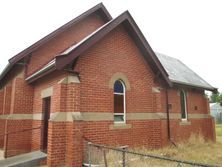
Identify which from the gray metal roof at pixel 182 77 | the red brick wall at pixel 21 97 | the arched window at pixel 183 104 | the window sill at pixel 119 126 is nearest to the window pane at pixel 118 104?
the window sill at pixel 119 126

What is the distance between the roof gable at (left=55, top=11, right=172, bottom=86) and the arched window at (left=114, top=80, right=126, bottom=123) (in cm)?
217

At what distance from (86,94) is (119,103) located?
6.07 feet

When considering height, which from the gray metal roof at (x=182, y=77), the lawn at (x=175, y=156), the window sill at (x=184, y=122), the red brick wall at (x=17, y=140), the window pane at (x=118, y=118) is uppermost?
the gray metal roof at (x=182, y=77)

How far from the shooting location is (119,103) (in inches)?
374

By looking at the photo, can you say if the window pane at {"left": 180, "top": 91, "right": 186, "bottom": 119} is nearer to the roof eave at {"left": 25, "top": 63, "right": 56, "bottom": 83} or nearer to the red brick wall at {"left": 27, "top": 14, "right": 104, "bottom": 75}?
Result: the red brick wall at {"left": 27, "top": 14, "right": 104, "bottom": 75}

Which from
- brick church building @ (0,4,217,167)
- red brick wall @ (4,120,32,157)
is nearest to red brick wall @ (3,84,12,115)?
brick church building @ (0,4,217,167)

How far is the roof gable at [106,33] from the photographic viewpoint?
24.6ft

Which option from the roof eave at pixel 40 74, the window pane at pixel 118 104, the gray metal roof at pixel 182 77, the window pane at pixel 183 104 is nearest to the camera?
the roof eave at pixel 40 74

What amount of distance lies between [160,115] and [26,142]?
646cm

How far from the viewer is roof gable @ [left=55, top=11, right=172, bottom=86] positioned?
7.49 meters

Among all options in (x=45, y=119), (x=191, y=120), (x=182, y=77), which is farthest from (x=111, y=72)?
(x=191, y=120)

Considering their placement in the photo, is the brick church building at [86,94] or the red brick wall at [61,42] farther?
the red brick wall at [61,42]

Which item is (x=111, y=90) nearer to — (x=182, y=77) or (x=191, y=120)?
(x=182, y=77)

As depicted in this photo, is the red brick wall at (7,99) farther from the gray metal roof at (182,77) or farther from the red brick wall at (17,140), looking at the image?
the gray metal roof at (182,77)
